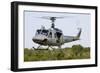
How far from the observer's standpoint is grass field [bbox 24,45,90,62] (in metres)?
1.31

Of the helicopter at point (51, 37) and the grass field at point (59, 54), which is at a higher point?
the helicopter at point (51, 37)

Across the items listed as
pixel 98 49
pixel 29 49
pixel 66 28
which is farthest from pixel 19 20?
pixel 98 49

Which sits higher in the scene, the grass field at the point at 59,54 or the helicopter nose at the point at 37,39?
the helicopter nose at the point at 37,39

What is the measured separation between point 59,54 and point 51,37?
0.34ft

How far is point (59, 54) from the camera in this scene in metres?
1.38

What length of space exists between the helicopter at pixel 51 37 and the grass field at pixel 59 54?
0.03 metres

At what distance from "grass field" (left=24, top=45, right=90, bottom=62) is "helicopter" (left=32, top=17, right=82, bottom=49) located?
0.03 m

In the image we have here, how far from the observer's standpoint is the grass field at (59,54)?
1.31 m

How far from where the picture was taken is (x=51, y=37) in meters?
1.36

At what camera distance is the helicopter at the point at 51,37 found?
1.33 m

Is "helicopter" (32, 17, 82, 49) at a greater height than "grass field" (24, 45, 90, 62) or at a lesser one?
greater

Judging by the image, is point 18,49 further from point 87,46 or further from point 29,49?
point 87,46

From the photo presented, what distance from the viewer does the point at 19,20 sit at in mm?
1279

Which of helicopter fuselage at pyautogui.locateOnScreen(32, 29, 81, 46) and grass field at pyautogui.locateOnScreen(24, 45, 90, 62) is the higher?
helicopter fuselage at pyautogui.locateOnScreen(32, 29, 81, 46)
